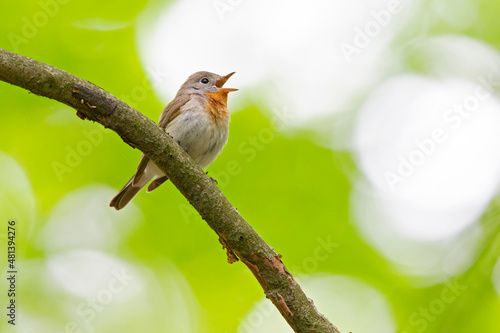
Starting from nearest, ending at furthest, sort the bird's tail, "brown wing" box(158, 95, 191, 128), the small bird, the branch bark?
the branch bark → the bird's tail → the small bird → "brown wing" box(158, 95, 191, 128)

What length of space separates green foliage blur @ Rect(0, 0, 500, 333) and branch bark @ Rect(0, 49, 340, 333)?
798mm

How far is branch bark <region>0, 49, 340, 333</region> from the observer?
9.51 ft

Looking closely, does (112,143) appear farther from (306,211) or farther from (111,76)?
(306,211)

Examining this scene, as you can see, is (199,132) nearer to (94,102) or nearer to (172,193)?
(172,193)

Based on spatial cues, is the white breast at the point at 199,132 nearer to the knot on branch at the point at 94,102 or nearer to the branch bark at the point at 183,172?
the branch bark at the point at 183,172

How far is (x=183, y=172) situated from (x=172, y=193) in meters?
1.18

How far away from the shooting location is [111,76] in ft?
13.0

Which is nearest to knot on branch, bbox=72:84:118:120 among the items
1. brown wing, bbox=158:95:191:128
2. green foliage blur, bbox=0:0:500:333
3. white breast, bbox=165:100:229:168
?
green foliage blur, bbox=0:0:500:333

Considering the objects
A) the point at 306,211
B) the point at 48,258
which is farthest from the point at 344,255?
the point at 48,258

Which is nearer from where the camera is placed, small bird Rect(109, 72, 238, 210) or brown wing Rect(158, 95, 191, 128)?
small bird Rect(109, 72, 238, 210)

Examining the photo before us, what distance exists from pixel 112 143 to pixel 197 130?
1266 millimetres

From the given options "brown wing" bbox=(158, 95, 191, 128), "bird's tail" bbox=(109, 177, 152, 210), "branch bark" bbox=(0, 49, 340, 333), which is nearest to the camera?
"branch bark" bbox=(0, 49, 340, 333)

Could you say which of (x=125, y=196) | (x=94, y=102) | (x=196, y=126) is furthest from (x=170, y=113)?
(x=94, y=102)

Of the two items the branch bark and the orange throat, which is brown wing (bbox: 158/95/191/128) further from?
the branch bark
